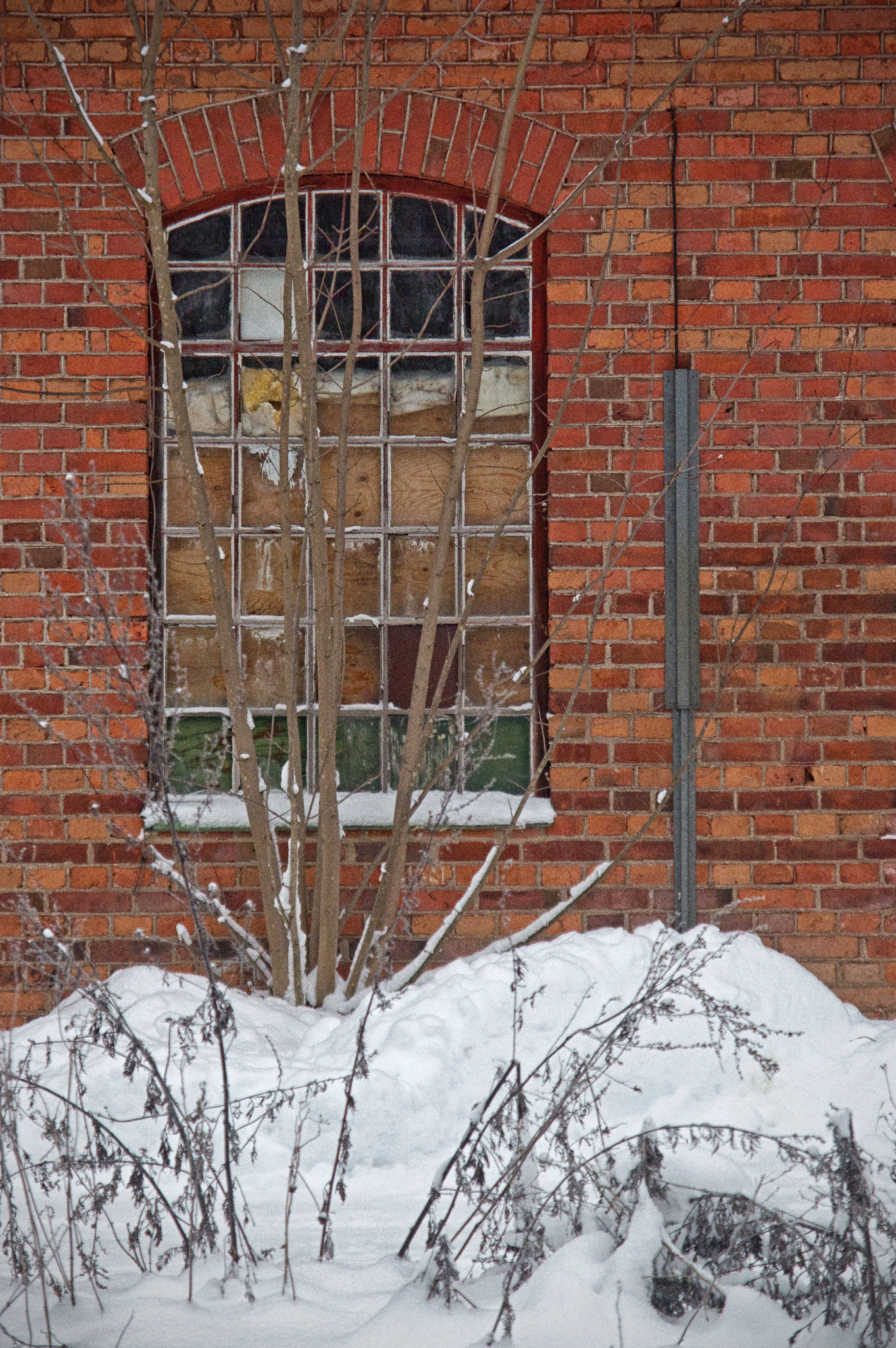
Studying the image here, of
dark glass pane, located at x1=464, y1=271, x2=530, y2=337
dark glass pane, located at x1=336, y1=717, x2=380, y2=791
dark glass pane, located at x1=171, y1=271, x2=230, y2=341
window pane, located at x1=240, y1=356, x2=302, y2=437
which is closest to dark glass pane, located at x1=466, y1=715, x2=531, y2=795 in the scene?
dark glass pane, located at x1=336, y1=717, x2=380, y2=791

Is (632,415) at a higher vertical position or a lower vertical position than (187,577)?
higher

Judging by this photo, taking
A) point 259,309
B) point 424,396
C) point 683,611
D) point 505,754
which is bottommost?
point 505,754

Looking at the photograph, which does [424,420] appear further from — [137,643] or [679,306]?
[137,643]

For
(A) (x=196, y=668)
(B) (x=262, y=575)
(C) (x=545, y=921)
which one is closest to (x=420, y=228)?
(B) (x=262, y=575)

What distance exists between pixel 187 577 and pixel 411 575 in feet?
2.52

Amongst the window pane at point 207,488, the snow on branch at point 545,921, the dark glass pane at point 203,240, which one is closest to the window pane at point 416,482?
the window pane at point 207,488

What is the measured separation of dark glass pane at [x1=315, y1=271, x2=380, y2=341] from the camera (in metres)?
3.88

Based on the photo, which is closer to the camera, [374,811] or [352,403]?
[374,811]

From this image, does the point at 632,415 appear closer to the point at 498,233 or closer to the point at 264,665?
the point at 498,233

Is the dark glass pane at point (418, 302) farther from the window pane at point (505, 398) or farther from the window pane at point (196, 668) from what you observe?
the window pane at point (196, 668)

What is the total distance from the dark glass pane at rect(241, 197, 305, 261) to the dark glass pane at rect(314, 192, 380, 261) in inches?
2.5

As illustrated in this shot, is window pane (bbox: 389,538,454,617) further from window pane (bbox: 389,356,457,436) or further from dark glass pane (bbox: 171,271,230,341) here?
dark glass pane (bbox: 171,271,230,341)

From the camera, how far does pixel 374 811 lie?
3754 mm

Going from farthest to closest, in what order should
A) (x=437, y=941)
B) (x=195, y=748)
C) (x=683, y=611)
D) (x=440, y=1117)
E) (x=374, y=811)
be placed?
(x=195, y=748) < (x=374, y=811) < (x=683, y=611) < (x=437, y=941) < (x=440, y=1117)
